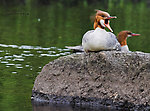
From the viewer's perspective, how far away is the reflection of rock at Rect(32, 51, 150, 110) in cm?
876

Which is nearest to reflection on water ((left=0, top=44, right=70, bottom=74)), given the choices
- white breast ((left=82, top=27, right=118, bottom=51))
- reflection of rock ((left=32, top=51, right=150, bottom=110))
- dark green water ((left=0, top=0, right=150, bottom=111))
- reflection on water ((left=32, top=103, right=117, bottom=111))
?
dark green water ((left=0, top=0, right=150, bottom=111))

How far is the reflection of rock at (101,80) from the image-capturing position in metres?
8.76

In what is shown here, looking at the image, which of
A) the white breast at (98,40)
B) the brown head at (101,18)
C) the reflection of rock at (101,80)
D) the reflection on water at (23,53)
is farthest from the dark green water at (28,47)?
the brown head at (101,18)

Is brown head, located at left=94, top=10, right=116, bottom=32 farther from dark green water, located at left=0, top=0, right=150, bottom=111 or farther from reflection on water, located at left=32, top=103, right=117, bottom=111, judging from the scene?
dark green water, located at left=0, top=0, right=150, bottom=111

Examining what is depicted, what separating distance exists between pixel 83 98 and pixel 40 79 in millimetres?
1035

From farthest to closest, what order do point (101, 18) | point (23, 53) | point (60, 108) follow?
point (23, 53) < point (101, 18) < point (60, 108)

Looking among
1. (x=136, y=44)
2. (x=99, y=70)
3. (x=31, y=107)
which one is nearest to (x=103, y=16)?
(x=99, y=70)

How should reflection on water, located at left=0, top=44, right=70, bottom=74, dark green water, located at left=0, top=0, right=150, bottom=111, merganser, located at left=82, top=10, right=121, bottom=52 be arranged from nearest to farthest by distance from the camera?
merganser, located at left=82, top=10, right=121, bottom=52 < dark green water, located at left=0, top=0, right=150, bottom=111 < reflection on water, located at left=0, top=44, right=70, bottom=74

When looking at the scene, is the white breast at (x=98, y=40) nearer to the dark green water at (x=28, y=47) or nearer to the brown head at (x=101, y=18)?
the brown head at (x=101, y=18)

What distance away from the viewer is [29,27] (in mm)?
21906

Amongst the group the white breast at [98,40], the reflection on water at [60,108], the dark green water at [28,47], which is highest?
the white breast at [98,40]

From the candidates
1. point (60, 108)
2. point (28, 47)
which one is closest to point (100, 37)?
point (60, 108)

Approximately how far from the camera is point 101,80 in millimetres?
8938

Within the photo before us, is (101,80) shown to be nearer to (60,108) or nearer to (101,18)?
(60,108)
